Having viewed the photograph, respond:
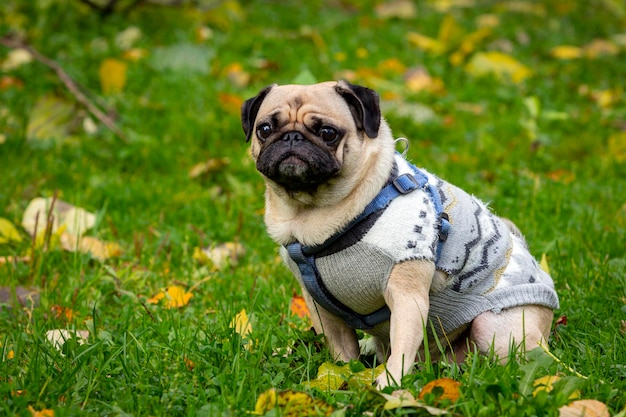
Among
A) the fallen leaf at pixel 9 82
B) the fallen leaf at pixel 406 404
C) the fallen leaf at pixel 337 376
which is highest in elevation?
the fallen leaf at pixel 9 82

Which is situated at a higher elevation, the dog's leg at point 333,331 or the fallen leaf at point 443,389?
the fallen leaf at point 443,389

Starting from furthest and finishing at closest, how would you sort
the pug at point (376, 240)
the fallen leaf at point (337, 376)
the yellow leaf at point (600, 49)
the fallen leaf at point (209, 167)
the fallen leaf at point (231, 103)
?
the yellow leaf at point (600, 49) → the fallen leaf at point (231, 103) → the fallen leaf at point (209, 167) → the pug at point (376, 240) → the fallen leaf at point (337, 376)

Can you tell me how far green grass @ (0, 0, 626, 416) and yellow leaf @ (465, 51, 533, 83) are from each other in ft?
0.54

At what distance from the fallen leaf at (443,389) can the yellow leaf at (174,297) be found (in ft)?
5.30

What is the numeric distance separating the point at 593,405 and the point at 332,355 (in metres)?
1.08

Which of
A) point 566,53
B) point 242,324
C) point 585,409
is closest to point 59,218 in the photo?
point 242,324

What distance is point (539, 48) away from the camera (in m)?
8.85

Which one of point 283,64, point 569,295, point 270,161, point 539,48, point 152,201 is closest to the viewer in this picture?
point 270,161

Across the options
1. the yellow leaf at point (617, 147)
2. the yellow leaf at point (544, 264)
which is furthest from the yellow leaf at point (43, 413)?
the yellow leaf at point (617, 147)

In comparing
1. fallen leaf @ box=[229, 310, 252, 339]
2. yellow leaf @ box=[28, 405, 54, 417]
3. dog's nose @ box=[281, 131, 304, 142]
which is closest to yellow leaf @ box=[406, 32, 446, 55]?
fallen leaf @ box=[229, 310, 252, 339]

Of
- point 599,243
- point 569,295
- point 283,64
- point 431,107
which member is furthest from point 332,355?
point 283,64

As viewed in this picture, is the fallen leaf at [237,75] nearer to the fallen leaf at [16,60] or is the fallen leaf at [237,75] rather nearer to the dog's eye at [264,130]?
the fallen leaf at [16,60]

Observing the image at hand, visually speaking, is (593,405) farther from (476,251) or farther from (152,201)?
(152,201)

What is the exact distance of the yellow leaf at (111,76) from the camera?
665cm
